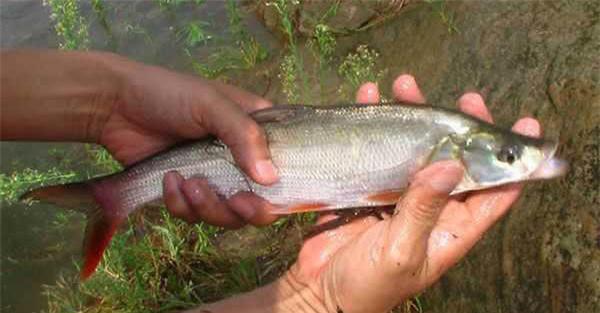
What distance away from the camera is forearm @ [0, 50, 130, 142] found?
3.52 meters

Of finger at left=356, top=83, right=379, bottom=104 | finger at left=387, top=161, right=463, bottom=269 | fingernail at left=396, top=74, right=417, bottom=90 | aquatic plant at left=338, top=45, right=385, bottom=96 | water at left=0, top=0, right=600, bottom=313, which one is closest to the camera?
finger at left=387, top=161, right=463, bottom=269

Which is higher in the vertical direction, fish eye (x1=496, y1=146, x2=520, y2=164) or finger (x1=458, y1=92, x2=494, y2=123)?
finger (x1=458, y1=92, x2=494, y2=123)

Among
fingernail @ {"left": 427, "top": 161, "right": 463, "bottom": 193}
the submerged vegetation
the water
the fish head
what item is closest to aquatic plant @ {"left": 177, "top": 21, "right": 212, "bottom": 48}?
the water

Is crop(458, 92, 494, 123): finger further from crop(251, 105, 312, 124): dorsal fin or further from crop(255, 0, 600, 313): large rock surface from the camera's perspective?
crop(251, 105, 312, 124): dorsal fin

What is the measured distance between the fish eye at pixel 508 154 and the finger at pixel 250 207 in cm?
109

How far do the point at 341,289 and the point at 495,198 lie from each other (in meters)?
0.79

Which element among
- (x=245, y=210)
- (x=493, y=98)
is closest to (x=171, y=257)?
(x=245, y=210)

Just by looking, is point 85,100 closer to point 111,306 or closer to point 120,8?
point 111,306

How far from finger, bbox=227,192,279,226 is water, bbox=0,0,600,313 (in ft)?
3.68

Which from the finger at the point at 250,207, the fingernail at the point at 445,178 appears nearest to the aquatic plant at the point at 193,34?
the finger at the point at 250,207

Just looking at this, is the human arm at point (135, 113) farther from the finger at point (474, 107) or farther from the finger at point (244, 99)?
the finger at point (474, 107)

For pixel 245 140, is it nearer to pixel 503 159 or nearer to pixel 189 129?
pixel 189 129

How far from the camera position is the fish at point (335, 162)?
3.27m

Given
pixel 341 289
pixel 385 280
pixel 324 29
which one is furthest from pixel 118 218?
pixel 324 29
